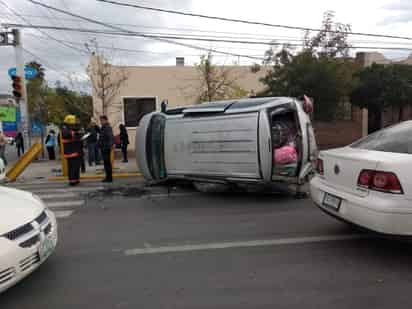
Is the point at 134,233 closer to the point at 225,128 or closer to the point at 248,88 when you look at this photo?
the point at 225,128

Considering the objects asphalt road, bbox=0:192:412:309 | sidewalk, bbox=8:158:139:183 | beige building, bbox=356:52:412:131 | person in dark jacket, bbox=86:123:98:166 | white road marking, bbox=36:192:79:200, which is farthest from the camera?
beige building, bbox=356:52:412:131

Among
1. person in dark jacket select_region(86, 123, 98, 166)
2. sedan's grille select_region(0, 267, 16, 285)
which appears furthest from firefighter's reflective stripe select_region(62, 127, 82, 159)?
sedan's grille select_region(0, 267, 16, 285)

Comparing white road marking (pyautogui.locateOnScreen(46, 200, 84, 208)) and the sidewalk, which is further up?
white road marking (pyautogui.locateOnScreen(46, 200, 84, 208))

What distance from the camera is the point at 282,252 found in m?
4.21

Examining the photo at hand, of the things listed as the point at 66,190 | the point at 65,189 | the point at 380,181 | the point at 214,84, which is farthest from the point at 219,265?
the point at 214,84

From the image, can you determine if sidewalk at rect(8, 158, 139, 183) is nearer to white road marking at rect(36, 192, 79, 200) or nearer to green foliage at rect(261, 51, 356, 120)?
white road marking at rect(36, 192, 79, 200)

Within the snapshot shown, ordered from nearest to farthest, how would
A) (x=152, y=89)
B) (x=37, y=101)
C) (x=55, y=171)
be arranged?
(x=55, y=171) → (x=152, y=89) → (x=37, y=101)

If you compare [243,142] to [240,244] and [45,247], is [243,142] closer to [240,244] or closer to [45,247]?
[240,244]

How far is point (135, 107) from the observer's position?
2002 centimetres

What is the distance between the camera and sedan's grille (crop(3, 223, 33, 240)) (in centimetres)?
302

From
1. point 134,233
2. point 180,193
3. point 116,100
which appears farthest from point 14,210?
point 116,100

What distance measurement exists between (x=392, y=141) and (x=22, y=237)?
411 centimetres

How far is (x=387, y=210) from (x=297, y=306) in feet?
4.49

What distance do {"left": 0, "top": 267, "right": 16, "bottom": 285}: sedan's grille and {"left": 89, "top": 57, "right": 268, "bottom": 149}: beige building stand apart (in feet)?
56.2
